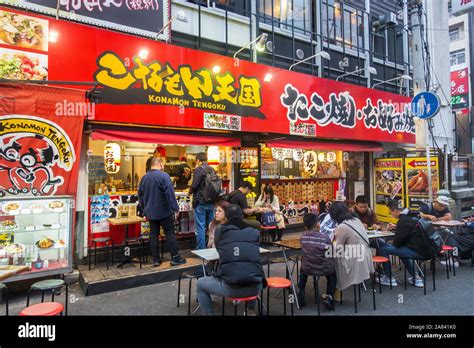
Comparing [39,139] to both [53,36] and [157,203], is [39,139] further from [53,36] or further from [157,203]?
[157,203]

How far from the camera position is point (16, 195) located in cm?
580

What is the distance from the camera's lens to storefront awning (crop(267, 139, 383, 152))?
9.56 meters

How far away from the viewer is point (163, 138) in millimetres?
7496

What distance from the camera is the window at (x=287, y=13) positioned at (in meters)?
10.8

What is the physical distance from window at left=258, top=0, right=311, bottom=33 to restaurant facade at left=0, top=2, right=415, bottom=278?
2.77m

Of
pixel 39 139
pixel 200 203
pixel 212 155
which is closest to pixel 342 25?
pixel 212 155

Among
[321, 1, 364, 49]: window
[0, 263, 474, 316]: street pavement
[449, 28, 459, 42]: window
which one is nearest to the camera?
[0, 263, 474, 316]: street pavement

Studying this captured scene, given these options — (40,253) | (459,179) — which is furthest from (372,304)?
(459,179)

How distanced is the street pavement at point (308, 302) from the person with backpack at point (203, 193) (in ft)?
5.08

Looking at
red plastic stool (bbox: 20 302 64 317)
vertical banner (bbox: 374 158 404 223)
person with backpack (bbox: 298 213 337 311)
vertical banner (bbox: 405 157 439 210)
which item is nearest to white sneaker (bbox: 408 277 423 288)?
person with backpack (bbox: 298 213 337 311)

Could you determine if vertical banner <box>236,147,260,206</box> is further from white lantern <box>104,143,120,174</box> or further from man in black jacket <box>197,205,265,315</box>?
man in black jacket <box>197,205,265,315</box>

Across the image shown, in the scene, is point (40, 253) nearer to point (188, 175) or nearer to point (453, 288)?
point (188, 175)

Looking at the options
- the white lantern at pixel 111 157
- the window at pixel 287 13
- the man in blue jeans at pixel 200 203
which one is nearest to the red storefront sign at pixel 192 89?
the man in blue jeans at pixel 200 203

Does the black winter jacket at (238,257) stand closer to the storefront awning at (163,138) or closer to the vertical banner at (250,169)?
the storefront awning at (163,138)
